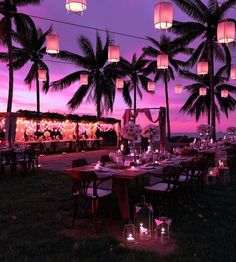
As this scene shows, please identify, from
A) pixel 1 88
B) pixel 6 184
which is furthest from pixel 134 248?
pixel 1 88

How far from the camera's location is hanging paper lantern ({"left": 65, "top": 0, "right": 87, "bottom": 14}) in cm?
596

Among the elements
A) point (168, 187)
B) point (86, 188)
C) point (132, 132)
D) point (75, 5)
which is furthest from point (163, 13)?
point (86, 188)

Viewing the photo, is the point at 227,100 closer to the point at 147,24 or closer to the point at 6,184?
the point at 147,24

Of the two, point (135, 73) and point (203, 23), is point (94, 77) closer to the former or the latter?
point (135, 73)

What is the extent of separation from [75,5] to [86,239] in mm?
3771

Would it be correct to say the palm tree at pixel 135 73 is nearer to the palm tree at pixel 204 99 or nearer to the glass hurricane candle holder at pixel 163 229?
the palm tree at pixel 204 99

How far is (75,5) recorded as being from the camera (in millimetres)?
6031

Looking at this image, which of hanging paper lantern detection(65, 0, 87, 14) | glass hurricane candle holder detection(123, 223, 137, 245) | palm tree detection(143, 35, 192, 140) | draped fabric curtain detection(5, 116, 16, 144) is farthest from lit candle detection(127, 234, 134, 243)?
palm tree detection(143, 35, 192, 140)

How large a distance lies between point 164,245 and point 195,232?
68cm

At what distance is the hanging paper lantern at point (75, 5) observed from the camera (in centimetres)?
596

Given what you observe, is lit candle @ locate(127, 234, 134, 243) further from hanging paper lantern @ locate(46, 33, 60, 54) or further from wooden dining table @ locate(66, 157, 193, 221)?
hanging paper lantern @ locate(46, 33, 60, 54)

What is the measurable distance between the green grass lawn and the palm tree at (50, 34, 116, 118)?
1537cm

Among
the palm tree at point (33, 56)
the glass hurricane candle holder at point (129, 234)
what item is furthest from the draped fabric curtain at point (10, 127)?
the glass hurricane candle holder at point (129, 234)

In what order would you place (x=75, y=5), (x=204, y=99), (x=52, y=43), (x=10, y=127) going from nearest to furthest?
(x=75, y=5) < (x=52, y=43) < (x=10, y=127) < (x=204, y=99)
